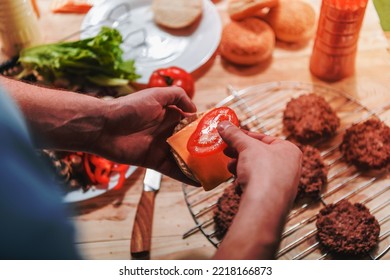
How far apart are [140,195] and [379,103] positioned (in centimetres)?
107

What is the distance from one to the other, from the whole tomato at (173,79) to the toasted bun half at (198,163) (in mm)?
600

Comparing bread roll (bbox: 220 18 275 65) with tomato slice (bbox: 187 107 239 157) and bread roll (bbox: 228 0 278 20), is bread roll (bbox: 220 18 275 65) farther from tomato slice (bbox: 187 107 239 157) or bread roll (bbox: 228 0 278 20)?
tomato slice (bbox: 187 107 239 157)

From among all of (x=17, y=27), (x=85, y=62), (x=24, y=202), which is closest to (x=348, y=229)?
(x=24, y=202)

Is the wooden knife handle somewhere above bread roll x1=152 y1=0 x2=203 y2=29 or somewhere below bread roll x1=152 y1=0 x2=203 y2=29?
below

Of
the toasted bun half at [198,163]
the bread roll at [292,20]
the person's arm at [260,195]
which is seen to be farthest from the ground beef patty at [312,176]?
the bread roll at [292,20]

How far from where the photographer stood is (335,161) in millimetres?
1984

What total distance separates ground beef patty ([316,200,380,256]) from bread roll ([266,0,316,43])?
921 millimetres

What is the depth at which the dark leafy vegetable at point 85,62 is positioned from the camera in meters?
2.24

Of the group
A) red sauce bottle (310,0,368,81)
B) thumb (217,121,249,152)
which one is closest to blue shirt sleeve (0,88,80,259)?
thumb (217,121,249,152)

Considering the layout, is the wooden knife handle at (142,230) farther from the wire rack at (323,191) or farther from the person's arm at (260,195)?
the person's arm at (260,195)

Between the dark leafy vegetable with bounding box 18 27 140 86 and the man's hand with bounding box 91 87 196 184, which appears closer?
the man's hand with bounding box 91 87 196 184

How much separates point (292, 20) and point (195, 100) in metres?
0.58

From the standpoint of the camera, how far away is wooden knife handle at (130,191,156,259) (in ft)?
5.95
